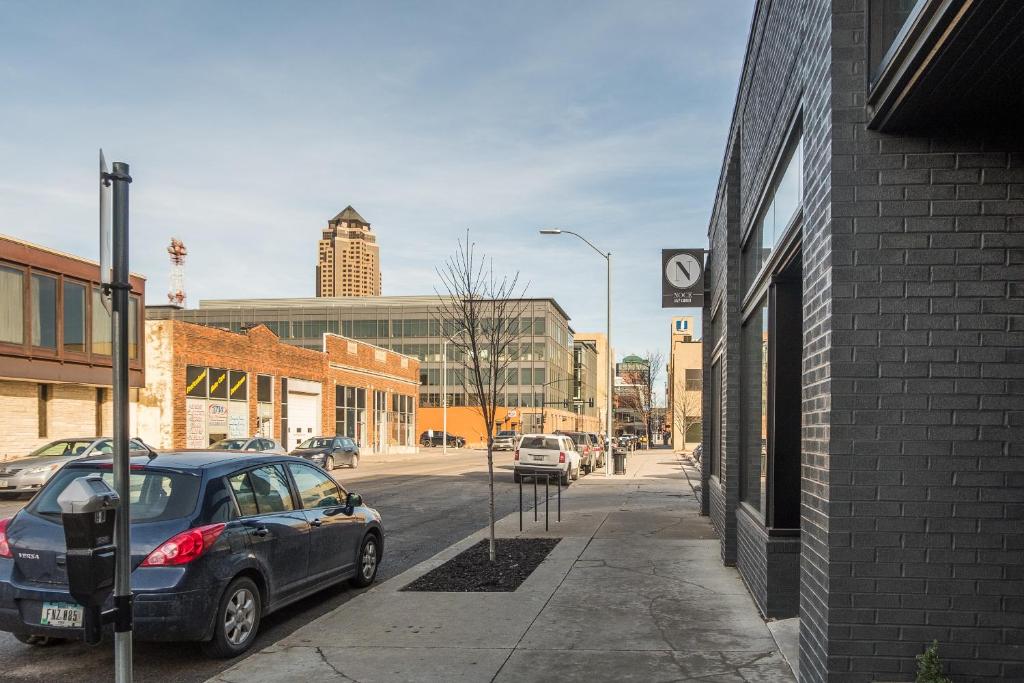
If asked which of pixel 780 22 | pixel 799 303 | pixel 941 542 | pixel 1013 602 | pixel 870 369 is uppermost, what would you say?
pixel 780 22

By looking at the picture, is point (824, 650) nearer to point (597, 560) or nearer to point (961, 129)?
point (961, 129)

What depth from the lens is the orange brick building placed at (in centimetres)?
3459

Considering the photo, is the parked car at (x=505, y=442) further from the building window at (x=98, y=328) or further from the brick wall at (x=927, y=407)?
the brick wall at (x=927, y=407)

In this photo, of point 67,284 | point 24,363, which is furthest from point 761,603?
point 67,284

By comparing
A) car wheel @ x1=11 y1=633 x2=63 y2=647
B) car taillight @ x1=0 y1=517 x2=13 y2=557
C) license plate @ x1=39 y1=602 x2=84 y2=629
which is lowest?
car wheel @ x1=11 y1=633 x2=63 y2=647

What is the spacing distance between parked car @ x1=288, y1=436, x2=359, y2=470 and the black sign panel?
78.1 feet

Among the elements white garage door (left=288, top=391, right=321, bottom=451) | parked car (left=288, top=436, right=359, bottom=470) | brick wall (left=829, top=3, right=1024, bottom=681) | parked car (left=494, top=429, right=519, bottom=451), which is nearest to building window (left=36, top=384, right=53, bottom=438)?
parked car (left=288, top=436, right=359, bottom=470)

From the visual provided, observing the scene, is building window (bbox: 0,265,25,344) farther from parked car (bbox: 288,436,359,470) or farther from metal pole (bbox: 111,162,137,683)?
metal pole (bbox: 111,162,137,683)

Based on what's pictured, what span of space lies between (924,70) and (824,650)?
2.84 metres

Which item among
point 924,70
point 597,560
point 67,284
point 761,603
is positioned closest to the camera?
point 924,70

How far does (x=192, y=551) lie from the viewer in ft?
21.6

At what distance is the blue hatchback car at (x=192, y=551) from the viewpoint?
21.1 feet

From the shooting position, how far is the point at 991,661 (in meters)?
4.17

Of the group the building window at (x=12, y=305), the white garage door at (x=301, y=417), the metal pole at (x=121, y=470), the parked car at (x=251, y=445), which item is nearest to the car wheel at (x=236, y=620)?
the metal pole at (x=121, y=470)
